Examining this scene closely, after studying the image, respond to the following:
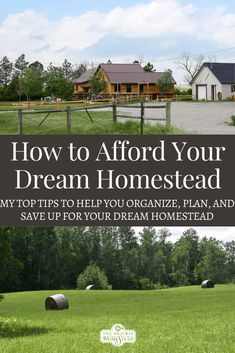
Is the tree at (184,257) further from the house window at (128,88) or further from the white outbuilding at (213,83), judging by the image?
the house window at (128,88)

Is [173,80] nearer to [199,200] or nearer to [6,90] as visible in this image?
[199,200]

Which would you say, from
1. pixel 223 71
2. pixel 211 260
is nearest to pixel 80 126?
pixel 223 71

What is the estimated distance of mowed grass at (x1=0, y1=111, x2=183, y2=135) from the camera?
6852 mm

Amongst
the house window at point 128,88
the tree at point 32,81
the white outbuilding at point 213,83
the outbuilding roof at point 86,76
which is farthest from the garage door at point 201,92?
the tree at point 32,81

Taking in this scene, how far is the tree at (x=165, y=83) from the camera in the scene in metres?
6.28

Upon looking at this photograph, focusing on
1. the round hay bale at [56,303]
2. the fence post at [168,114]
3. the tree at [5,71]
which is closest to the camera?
the tree at [5,71]

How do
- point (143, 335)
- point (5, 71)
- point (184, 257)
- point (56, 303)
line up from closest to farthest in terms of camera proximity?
1. point (5, 71)
2. point (143, 335)
3. point (184, 257)
4. point (56, 303)

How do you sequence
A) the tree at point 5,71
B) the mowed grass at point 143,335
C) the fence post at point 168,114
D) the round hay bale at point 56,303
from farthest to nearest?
the round hay bale at point 56,303, the mowed grass at point 143,335, the fence post at point 168,114, the tree at point 5,71

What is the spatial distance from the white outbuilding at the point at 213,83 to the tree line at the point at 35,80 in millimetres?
1135

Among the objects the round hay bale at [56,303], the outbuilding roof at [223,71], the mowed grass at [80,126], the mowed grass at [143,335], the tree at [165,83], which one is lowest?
the round hay bale at [56,303]

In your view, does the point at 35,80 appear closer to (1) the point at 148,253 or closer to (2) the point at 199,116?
(2) the point at 199,116

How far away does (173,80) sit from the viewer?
6.41 meters

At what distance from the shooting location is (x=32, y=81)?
6.13 meters

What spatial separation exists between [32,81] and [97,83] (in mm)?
601
